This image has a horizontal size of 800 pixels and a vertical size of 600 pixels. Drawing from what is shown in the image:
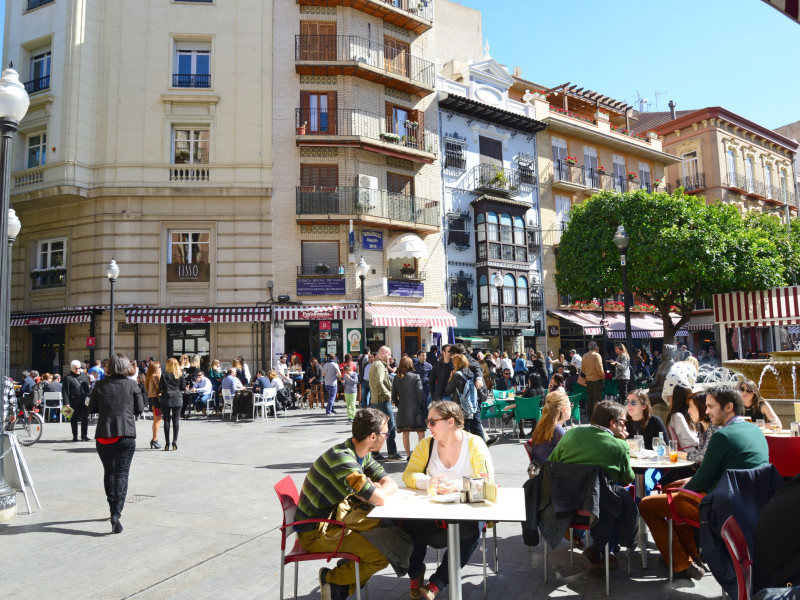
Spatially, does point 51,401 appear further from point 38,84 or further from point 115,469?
point 38,84

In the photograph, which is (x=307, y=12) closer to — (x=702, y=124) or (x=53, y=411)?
(x=53, y=411)

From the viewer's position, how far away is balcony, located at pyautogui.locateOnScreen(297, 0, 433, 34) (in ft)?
77.5

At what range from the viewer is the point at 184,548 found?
5453 mm

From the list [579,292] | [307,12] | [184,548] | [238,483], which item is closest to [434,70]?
[307,12]

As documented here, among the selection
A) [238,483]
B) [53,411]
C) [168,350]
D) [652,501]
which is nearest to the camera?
[652,501]

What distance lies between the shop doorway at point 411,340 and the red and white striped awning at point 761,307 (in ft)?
38.1

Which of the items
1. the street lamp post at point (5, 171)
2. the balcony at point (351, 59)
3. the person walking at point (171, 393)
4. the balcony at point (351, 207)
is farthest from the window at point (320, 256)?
the street lamp post at point (5, 171)

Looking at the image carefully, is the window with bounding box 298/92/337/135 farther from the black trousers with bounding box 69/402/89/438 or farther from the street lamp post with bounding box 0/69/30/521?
the street lamp post with bounding box 0/69/30/521

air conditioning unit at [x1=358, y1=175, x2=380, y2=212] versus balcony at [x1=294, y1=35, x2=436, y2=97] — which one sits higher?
balcony at [x1=294, y1=35, x2=436, y2=97]

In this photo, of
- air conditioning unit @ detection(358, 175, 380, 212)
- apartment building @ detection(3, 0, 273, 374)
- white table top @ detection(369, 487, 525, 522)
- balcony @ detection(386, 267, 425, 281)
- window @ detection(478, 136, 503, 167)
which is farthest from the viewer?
window @ detection(478, 136, 503, 167)

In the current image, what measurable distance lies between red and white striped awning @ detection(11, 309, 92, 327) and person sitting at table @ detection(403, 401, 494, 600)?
19695mm

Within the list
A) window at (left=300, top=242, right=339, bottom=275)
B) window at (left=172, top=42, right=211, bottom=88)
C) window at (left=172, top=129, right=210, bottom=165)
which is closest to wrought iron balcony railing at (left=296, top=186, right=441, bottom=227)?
window at (left=300, top=242, right=339, bottom=275)

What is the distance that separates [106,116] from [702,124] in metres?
35.6

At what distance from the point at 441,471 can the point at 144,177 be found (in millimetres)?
20807
